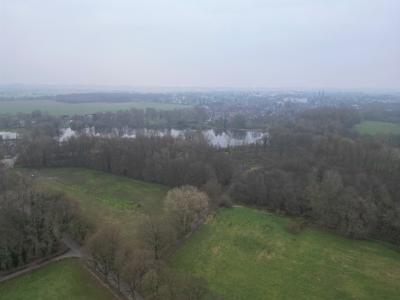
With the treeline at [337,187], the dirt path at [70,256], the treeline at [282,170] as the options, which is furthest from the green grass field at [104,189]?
the treeline at [337,187]

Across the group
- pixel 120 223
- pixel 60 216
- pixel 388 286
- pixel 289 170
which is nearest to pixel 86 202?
pixel 120 223

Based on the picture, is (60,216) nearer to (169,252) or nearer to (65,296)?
(65,296)

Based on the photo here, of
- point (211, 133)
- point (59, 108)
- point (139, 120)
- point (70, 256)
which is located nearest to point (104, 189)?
point (70, 256)

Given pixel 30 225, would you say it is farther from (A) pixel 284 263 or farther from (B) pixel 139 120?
(B) pixel 139 120

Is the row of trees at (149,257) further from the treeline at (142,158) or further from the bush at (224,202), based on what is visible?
the treeline at (142,158)

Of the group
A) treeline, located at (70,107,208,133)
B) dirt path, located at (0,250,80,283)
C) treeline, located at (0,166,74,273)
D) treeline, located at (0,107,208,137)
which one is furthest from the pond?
dirt path, located at (0,250,80,283)

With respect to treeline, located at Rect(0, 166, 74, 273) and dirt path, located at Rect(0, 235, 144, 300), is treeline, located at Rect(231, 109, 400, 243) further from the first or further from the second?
treeline, located at Rect(0, 166, 74, 273)
